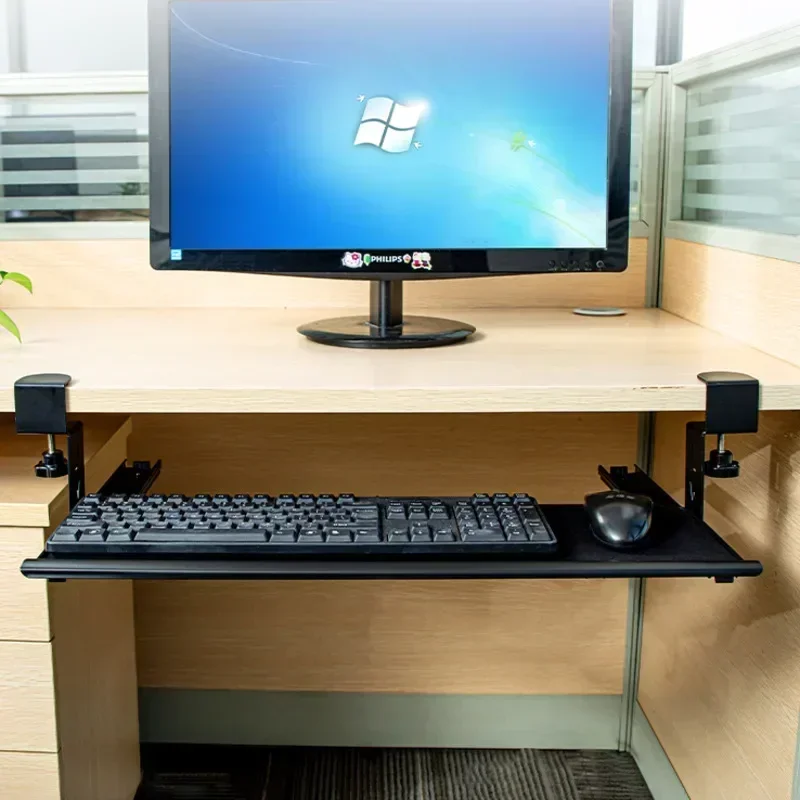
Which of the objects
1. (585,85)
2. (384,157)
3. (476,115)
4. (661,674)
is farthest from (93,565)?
(661,674)

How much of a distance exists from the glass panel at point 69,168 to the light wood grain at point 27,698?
2.68ft

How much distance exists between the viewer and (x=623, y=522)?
1052 millimetres

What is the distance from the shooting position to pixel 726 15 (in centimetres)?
183

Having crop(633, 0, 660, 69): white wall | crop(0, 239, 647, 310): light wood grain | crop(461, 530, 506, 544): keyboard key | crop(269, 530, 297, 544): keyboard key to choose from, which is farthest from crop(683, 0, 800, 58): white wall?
crop(269, 530, 297, 544): keyboard key

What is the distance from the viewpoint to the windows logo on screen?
1.32m

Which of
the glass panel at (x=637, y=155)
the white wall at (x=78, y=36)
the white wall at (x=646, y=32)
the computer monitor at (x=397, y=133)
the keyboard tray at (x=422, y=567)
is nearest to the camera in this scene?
the keyboard tray at (x=422, y=567)

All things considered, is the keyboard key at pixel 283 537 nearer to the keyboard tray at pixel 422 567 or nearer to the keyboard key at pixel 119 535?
the keyboard tray at pixel 422 567

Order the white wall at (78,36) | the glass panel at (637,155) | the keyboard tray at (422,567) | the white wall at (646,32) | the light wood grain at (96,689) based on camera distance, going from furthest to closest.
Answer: the white wall at (78,36), the white wall at (646,32), the glass panel at (637,155), the light wood grain at (96,689), the keyboard tray at (422,567)

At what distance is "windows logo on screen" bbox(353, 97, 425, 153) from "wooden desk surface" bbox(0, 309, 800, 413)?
0.29 metres

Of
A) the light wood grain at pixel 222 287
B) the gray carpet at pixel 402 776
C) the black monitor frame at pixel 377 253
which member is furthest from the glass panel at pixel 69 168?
the gray carpet at pixel 402 776

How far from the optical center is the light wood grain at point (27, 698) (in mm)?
1146

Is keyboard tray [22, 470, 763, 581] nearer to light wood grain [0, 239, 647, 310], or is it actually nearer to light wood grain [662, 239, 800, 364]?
light wood grain [662, 239, 800, 364]

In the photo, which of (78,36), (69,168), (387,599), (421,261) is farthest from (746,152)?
(78,36)

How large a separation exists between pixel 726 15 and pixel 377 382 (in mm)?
1231
